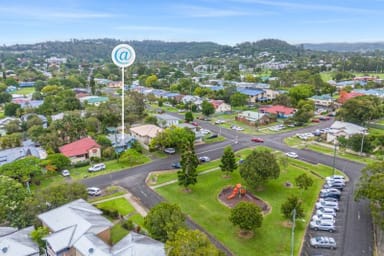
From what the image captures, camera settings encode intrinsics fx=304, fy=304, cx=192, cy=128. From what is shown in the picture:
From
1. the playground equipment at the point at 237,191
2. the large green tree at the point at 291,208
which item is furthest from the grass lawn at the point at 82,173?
the large green tree at the point at 291,208

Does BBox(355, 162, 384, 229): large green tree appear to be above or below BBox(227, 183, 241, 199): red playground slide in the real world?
above

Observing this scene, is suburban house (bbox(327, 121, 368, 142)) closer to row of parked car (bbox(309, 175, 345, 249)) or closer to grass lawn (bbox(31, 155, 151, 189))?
row of parked car (bbox(309, 175, 345, 249))

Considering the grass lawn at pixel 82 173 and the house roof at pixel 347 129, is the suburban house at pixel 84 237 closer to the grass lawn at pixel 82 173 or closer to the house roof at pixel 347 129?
the grass lawn at pixel 82 173

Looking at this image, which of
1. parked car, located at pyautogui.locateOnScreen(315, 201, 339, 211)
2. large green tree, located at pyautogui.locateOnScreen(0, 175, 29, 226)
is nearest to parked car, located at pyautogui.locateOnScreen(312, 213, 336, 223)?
parked car, located at pyautogui.locateOnScreen(315, 201, 339, 211)

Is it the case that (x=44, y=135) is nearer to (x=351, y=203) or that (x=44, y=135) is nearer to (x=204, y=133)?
(x=204, y=133)

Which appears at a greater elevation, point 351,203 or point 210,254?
point 210,254

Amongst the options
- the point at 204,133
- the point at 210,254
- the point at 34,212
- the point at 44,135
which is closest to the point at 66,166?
the point at 44,135
